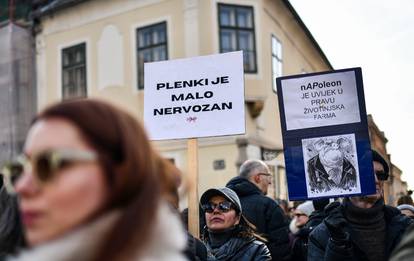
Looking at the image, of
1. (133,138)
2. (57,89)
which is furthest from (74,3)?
(133,138)

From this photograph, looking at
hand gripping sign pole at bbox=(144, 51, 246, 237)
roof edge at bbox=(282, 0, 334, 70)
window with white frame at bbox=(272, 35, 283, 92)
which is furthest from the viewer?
roof edge at bbox=(282, 0, 334, 70)

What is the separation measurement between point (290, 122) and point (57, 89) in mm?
15358

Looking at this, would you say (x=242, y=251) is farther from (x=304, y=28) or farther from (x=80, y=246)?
(x=304, y=28)

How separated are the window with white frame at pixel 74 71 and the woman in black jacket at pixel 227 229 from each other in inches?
566

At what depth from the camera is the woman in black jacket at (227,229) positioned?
396 centimetres

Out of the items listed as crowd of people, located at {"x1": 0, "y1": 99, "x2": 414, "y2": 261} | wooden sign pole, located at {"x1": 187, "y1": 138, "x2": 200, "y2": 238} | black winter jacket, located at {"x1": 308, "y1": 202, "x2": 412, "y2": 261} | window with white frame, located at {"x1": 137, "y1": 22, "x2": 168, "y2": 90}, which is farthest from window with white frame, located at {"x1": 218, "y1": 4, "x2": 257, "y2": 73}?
crowd of people, located at {"x1": 0, "y1": 99, "x2": 414, "y2": 261}

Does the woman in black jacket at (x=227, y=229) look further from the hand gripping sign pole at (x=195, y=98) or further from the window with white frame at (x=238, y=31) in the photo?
the window with white frame at (x=238, y=31)

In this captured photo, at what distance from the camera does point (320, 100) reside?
171 inches

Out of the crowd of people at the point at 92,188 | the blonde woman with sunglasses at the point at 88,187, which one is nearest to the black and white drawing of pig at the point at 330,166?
the crowd of people at the point at 92,188

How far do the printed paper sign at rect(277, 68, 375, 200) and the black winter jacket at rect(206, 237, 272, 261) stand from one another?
508 millimetres

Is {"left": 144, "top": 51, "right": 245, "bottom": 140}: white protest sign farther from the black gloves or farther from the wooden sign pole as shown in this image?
the black gloves

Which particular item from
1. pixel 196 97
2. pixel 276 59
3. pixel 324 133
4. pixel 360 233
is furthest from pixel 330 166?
pixel 276 59

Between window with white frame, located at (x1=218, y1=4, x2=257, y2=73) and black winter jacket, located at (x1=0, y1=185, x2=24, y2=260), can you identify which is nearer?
black winter jacket, located at (x1=0, y1=185, x2=24, y2=260)

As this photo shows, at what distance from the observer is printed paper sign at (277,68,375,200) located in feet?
13.5
